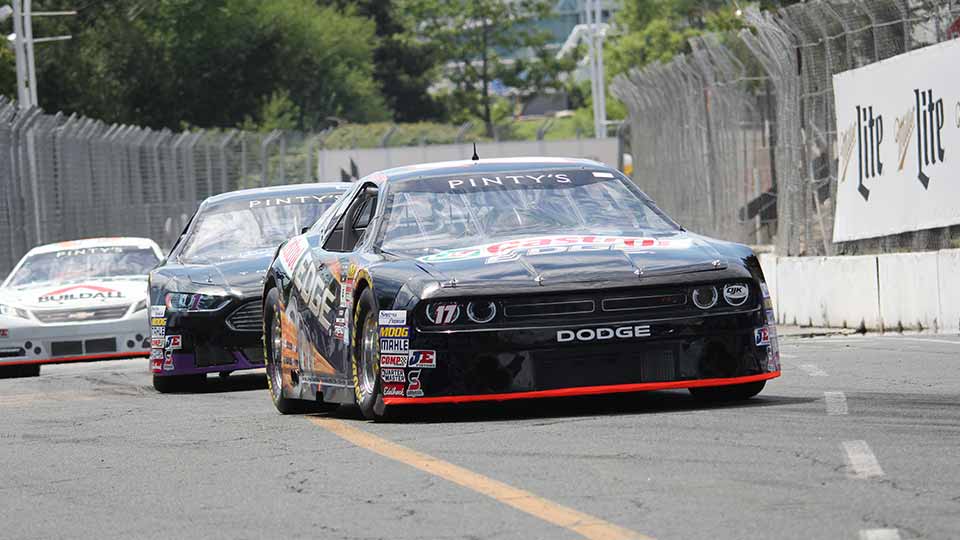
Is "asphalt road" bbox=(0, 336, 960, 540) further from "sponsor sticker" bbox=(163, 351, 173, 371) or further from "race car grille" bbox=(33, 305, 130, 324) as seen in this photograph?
"race car grille" bbox=(33, 305, 130, 324)

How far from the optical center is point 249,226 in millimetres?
15602

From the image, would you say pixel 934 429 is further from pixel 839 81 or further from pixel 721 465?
pixel 839 81

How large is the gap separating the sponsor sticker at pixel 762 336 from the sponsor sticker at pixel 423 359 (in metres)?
1.44

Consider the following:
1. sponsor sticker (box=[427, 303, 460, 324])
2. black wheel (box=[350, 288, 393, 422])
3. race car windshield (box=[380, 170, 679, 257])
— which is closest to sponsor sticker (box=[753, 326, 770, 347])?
race car windshield (box=[380, 170, 679, 257])

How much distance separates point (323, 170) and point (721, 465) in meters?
40.5

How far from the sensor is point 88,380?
16.7m

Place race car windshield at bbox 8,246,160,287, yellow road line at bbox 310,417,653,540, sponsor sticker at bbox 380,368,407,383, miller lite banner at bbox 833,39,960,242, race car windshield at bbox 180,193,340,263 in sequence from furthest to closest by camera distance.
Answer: race car windshield at bbox 8,246,160,287 → miller lite banner at bbox 833,39,960,242 → race car windshield at bbox 180,193,340,263 → sponsor sticker at bbox 380,368,407,383 → yellow road line at bbox 310,417,653,540

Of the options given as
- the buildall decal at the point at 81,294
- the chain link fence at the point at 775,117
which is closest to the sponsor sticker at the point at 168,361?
the buildall decal at the point at 81,294

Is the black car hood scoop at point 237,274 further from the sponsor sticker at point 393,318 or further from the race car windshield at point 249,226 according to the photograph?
the sponsor sticker at point 393,318

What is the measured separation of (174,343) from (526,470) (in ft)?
23.0

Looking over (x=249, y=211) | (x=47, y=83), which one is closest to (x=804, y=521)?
(x=249, y=211)

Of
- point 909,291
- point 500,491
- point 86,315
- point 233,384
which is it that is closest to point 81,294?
point 86,315

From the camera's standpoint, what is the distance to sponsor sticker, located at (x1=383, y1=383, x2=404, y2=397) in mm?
9562

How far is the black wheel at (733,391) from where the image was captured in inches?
392
